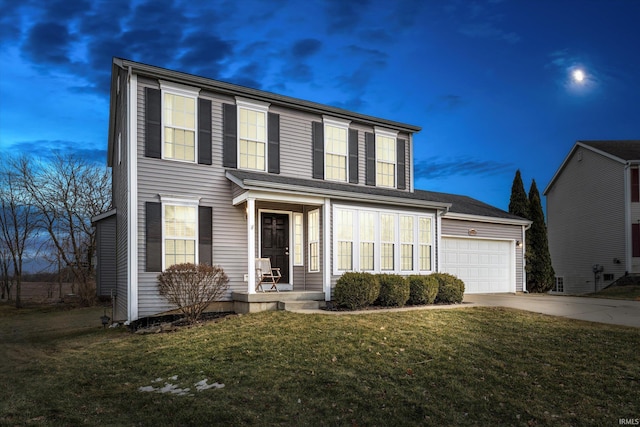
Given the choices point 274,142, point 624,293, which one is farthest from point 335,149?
point 624,293

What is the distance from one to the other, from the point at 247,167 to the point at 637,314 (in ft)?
33.7

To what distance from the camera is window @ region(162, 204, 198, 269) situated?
11.3 m

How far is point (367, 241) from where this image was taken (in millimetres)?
12852

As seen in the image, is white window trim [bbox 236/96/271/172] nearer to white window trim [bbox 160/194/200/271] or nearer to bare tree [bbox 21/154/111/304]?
white window trim [bbox 160/194/200/271]

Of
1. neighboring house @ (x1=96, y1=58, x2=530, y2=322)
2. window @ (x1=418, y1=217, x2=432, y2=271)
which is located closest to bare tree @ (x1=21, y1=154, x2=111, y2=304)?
neighboring house @ (x1=96, y1=58, x2=530, y2=322)

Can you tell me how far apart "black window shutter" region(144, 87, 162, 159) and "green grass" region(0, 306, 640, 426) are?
4319mm

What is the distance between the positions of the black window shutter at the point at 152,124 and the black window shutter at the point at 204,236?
174cm

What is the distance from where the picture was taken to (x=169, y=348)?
8500mm

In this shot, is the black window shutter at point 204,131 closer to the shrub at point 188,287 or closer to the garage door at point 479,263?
the shrub at point 188,287

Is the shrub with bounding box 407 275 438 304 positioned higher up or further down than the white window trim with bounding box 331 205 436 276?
further down

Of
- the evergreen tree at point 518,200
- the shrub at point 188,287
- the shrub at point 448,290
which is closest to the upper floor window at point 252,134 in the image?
the shrub at point 188,287

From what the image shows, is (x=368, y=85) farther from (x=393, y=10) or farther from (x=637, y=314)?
(x=637, y=314)

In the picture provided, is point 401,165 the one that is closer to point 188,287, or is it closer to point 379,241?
point 379,241

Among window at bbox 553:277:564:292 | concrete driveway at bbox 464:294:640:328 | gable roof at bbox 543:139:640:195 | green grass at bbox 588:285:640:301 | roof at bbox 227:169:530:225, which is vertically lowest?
window at bbox 553:277:564:292
